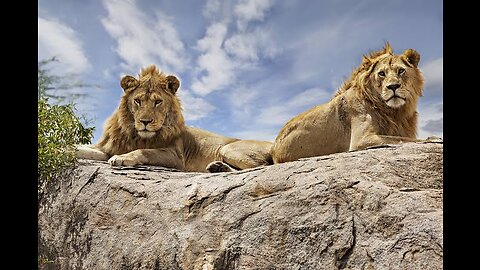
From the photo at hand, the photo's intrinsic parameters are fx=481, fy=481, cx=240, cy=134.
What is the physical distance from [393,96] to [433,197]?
63.9 inches

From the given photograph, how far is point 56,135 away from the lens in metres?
4.50

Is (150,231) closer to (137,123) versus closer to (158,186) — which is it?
(158,186)

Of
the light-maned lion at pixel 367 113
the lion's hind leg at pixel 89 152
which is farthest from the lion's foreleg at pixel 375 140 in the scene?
the lion's hind leg at pixel 89 152

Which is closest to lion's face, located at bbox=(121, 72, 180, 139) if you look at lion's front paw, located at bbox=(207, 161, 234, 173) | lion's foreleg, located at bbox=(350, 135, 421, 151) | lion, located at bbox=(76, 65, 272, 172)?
lion, located at bbox=(76, 65, 272, 172)

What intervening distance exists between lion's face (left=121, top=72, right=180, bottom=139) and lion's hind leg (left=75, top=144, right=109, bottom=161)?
0.45m

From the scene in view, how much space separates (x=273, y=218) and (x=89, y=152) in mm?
2678

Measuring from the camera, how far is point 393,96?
13.1 ft

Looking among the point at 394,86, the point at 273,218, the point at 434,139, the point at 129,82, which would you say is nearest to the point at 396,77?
the point at 394,86

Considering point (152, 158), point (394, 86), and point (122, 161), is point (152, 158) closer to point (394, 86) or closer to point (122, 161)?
point (122, 161)

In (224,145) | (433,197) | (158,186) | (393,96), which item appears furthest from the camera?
(224,145)

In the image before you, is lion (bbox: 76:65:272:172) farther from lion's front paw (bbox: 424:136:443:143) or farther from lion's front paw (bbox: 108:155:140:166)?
lion's front paw (bbox: 424:136:443:143)
